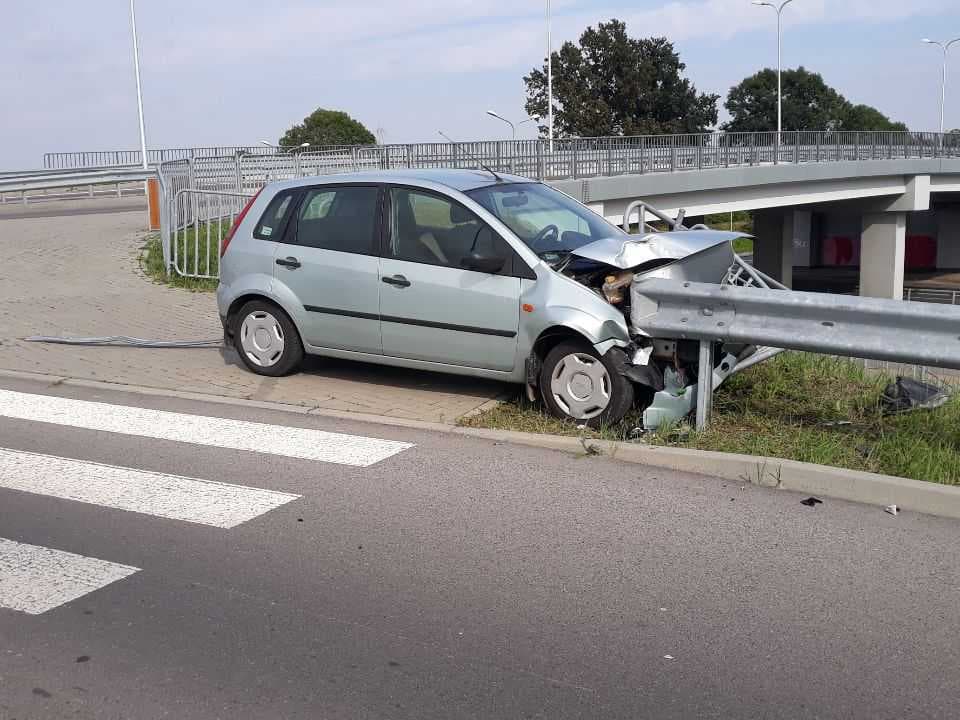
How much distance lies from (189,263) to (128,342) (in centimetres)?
517

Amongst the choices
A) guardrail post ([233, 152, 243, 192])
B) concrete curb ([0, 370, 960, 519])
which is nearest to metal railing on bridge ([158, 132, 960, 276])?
guardrail post ([233, 152, 243, 192])

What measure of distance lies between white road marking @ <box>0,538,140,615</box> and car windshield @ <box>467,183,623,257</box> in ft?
12.2

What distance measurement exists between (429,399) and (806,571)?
12.6 ft

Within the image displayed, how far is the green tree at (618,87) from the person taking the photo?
291 feet

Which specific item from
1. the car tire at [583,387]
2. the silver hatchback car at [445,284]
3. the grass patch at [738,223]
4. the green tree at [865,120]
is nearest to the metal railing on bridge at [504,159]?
the silver hatchback car at [445,284]

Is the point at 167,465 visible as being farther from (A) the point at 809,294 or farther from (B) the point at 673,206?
(B) the point at 673,206

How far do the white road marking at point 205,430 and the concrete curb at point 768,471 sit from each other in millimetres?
536

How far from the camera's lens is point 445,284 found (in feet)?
25.5

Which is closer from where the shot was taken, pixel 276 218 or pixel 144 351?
pixel 276 218

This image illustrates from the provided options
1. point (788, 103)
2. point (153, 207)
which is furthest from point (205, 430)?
point (788, 103)

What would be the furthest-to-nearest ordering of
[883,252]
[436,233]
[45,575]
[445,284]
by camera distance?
[883,252] → [436,233] → [445,284] → [45,575]

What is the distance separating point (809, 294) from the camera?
6387mm

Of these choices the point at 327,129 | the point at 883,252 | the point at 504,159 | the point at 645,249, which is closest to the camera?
the point at 645,249

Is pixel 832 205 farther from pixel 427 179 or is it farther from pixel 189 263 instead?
pixel 427 179
